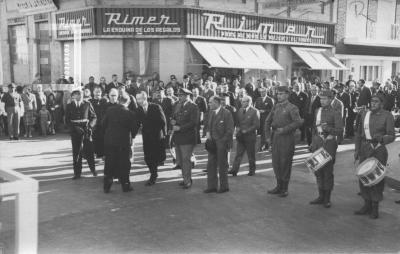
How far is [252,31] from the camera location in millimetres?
22688

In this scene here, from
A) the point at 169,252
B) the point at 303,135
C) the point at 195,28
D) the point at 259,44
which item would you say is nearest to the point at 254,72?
the point at 259,44

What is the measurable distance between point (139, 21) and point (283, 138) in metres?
13.3

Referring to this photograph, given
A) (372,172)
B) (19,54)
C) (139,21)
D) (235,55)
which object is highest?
(139,21)

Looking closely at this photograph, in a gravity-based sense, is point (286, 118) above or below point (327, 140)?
above

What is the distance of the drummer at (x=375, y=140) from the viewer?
693 centimetres

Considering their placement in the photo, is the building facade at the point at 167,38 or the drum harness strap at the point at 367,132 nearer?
the drum harness strap at the point at 367,132

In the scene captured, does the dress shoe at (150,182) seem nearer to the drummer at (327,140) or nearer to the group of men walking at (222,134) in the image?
the group of men walking at (222,134)

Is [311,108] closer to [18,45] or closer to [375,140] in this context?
[375,140]

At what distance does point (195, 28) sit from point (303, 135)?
800 cm

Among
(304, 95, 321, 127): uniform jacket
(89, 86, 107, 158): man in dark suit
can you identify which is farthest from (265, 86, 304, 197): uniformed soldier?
(304, 95, 321, 127): uniform jacket

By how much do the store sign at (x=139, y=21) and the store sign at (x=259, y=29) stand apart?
860 millimetres

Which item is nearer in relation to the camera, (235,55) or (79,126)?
(79,126)

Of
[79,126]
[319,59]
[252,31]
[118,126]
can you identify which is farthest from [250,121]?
[319,59]

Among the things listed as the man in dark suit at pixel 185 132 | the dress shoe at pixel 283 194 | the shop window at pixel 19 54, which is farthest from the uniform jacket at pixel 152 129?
the shop window at pixel 19 54
